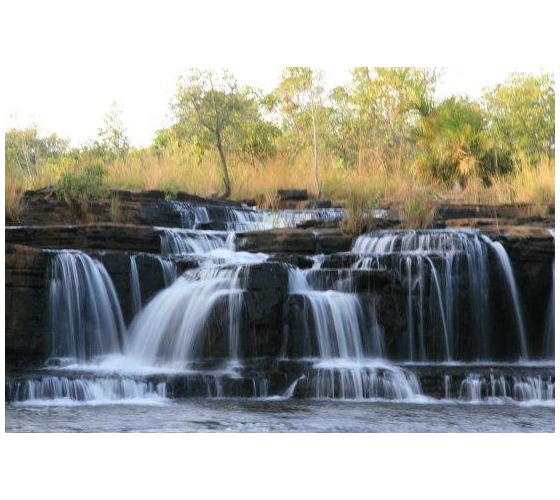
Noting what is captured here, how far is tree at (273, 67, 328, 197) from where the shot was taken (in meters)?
12.8

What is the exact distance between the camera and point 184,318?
790 cm

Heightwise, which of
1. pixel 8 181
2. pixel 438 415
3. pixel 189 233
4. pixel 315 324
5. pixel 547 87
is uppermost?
pixel 547 87

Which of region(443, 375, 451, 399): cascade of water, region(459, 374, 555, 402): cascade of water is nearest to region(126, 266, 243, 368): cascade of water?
region(443, 375, 451, 399): cascade of water

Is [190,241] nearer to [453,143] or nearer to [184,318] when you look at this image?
[184,318]

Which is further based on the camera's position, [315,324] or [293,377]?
[315,324]

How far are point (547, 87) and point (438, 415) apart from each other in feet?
26.4

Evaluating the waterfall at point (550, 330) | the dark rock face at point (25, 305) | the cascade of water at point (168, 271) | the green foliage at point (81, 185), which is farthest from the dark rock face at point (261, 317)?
the green foliage at point (81, 185)

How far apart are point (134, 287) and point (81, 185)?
3192 mm

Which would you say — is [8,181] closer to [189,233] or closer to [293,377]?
[189,233]

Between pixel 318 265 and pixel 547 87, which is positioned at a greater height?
pixel 547 87

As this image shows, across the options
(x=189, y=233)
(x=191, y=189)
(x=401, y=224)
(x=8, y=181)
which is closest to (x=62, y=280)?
(x=189, y=233)

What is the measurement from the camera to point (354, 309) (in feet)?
26.0

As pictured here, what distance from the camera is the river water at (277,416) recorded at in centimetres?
602

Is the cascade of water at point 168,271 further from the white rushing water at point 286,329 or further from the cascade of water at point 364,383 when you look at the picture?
the cascade of water at point 364,383
